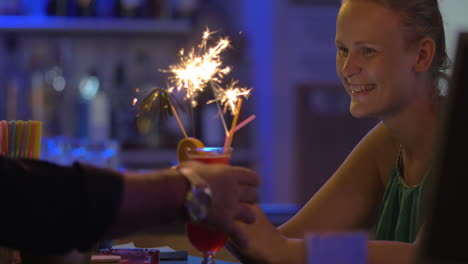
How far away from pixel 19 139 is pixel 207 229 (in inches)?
17.0

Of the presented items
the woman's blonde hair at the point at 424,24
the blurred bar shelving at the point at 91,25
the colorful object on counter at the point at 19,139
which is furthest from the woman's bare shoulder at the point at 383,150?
the blurred bar shelving at the point at 91,25

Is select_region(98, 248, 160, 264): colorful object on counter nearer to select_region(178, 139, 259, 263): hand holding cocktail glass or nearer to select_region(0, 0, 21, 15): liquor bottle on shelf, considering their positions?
select_region(178, 139, 259, 263): hand holding cocktail glass

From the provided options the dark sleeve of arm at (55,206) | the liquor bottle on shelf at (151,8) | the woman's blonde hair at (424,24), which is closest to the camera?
the dark sleeve of arm at (55,206)

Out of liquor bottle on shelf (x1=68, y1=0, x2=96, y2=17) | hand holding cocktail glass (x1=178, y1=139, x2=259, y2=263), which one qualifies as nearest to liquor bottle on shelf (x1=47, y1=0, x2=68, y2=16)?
liquor bottle on shelf (x1=68, y1=0, x2=96, y2=17)

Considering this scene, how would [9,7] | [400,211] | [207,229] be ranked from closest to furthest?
[207,229], [400,211], [9,7]

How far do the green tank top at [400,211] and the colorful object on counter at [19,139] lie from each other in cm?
87

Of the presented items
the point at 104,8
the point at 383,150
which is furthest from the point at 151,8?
the point at 383,150

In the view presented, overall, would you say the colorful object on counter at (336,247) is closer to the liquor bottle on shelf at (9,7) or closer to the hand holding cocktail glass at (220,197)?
the hand holding cocktail glass at (220,197)

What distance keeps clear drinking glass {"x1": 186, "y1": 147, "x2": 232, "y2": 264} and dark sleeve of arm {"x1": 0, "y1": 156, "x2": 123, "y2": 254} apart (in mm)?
175

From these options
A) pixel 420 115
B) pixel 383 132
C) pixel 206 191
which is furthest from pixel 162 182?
pixel 383 132

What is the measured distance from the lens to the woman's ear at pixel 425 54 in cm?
152

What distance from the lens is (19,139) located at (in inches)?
51.6

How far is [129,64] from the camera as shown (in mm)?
3869

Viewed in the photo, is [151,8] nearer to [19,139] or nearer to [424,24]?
[424,24]
